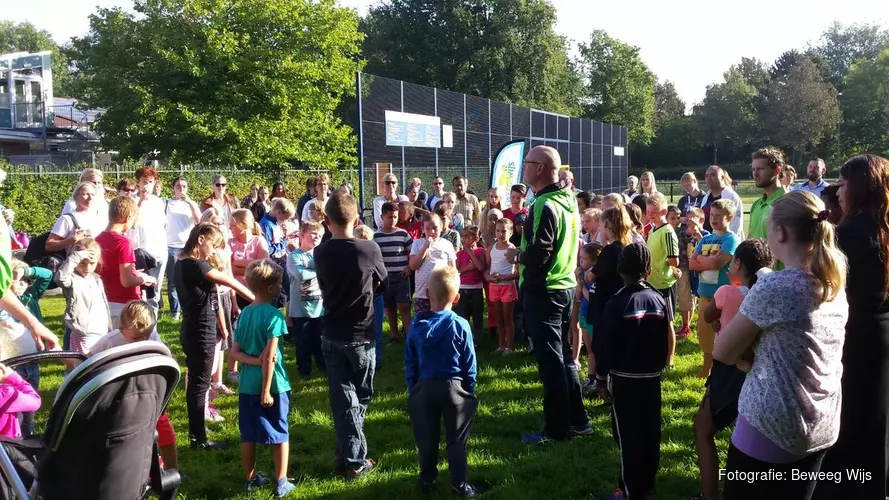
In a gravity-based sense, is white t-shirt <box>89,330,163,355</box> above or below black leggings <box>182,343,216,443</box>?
above

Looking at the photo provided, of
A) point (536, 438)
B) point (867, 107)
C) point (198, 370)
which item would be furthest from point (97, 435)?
point (867, 107)

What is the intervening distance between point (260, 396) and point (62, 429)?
68.2 inches

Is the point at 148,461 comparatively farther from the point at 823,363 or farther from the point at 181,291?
the point at 823,363

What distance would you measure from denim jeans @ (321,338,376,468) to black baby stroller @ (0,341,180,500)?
174 cm

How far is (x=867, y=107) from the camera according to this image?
65.8 metres

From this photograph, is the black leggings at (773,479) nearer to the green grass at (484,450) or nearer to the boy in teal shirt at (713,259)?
the green grass at (484,450)

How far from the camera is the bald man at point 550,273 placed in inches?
196

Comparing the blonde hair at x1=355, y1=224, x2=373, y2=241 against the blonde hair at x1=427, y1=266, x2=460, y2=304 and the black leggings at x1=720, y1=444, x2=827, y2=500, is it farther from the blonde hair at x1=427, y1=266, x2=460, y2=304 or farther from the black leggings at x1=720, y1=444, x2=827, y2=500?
the black leggings at x1=720, y1=444, x2=827, y2=500

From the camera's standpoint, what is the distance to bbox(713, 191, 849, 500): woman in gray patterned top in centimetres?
259

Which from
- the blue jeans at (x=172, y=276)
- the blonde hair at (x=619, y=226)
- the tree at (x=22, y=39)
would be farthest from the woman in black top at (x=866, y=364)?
the tree at (x=22, y=39)

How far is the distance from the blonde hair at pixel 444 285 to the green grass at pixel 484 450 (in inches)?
49.3

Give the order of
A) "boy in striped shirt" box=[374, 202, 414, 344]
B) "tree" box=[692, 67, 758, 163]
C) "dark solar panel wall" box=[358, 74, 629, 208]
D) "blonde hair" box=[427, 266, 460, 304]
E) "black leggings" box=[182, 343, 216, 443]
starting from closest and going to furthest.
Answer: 1. "blonde hair" box=[427, 266, 460, 304]
2. "black leggings" box=[182, 343, 216, 443]
3. "boy in striped shirt" box=[374, 202, 414, 344]
4. "dark solar panel wall" box=[358, 74, 629, 208]
5. "tree" box=[692, 67, 758, 163]

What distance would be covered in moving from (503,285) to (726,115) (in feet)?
206

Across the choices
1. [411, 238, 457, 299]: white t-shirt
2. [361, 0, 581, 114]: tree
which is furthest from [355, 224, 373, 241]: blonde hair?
[361, 0, 581, 114]: tree
